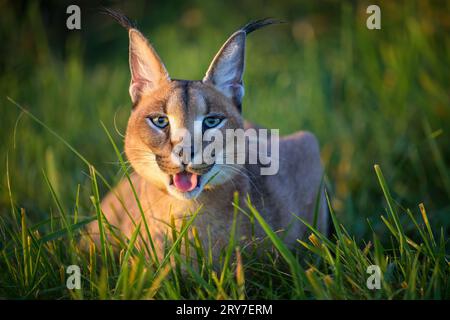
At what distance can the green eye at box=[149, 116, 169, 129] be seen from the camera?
3062 mm

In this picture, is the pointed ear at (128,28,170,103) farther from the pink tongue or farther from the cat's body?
the pink tongue

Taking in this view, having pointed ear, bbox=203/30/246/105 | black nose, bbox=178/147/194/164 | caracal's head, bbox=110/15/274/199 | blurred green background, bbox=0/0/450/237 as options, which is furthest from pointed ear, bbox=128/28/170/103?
blurred green background, bbox=0/0/450/237

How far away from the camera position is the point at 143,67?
328 centimetres

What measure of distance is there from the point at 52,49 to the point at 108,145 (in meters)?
3.26

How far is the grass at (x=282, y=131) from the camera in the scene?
2.81 meters

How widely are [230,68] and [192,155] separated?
2.07 feet

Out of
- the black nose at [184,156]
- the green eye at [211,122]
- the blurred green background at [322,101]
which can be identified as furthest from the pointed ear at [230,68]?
the blurred green background at [322,101]

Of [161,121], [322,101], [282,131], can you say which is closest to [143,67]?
[161,121]

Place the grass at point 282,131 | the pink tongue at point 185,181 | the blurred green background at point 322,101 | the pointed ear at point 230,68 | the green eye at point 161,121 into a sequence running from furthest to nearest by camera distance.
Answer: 1. the blurred green background at point 322,101
2. the pointed ear at point 230,68
3. the green eye at point 161,121
4. the pink tongue at point 185,181
5. the grass at point 282,131

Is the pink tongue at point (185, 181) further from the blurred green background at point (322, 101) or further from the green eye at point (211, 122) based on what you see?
the blurred green background at point (322, 101)

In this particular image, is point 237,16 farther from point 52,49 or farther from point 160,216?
point 160,216

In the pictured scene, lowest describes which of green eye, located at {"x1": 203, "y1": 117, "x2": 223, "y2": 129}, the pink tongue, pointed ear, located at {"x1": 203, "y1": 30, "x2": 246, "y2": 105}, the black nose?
the pink tongue

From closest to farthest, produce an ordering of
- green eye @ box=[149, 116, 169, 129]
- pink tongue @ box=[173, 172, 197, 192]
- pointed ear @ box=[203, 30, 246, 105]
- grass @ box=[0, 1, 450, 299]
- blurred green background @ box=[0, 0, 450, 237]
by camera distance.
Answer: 1. grass @ box=[0, 1, 450, 299]
2. pink tongue @ box=[173, 172, 197, 192]
3. green eye @ box=[149, 116, 169, 129]
4. pointed ear @ box=[203, 30, 246, 105]
5. blurred green background @ box=[0, 0, 450, 237]

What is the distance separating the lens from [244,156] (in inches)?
128
